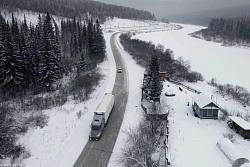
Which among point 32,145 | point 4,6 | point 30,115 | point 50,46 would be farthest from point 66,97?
point 4,6

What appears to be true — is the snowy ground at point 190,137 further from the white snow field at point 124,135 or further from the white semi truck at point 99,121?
the white semi truck at point 99,121

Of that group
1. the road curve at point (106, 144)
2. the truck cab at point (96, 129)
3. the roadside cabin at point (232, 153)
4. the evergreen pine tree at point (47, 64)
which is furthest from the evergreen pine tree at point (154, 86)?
the evergreen pine tree at point (47, 64)

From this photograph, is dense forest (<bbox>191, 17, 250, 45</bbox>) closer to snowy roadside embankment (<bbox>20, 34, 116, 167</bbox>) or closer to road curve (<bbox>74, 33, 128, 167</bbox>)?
road curve (<bbox>74, 33, 128, 167</bbox>)

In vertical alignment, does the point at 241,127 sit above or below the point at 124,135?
above

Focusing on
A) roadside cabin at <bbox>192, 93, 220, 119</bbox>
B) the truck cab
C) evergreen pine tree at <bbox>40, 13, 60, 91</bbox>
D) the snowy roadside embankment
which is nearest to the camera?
the snowy roadside embankment

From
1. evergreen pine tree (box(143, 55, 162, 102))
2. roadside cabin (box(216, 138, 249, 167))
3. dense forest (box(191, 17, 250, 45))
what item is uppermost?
dense forest (box(191, 17, 250, 45))

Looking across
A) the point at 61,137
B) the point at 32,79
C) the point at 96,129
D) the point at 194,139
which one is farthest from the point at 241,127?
the point at 32,79

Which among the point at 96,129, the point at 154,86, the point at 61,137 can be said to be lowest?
the point at 61,137

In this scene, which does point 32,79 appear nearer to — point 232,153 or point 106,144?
point 106,144

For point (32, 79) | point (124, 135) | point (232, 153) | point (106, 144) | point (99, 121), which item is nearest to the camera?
point (232, 153)

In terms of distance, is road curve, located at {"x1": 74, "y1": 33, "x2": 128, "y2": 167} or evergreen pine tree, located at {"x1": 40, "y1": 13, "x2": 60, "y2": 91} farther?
evergreen pine tree, located at {"x1": 40, "y1": 13, "x2": 60, "y2": 91}

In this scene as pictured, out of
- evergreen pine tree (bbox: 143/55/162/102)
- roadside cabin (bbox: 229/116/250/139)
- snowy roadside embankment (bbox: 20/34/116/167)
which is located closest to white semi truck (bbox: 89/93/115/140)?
snowy roadside embankment (bbox: 20/34/116/167)

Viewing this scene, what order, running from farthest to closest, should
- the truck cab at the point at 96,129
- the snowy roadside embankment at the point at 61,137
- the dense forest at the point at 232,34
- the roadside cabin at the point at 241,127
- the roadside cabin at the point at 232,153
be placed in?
the dense forest at the point at 232,34
the roadside cabin at the point at 241,127
the truck cab at the point at 96,129
the snowy roadside embankment at the point at 61,137
the roadside cabin at the point at 232,153
